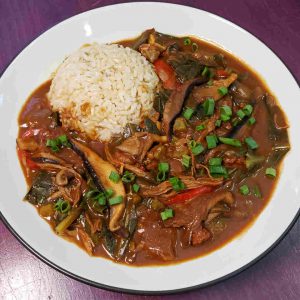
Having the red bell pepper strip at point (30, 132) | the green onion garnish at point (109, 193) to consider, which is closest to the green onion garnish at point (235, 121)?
the green onion garnish at point (109, 193)

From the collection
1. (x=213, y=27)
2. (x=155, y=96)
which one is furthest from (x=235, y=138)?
(x=213, y=27)

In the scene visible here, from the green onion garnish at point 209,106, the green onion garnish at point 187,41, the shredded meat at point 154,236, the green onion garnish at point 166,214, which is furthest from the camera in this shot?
the green onion garnish at point 187,41

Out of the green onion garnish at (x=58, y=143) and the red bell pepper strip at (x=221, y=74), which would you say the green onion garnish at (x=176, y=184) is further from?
the red bell pepper strip at (x=221, y=74)

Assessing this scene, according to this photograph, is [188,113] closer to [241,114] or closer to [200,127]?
[200,127]

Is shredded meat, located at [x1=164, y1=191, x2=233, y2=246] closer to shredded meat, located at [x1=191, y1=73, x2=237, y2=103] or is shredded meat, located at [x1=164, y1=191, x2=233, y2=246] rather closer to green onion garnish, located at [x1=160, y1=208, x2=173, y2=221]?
green onion garnish, located at [x1=160, y1=208, x2=173, y2=221]

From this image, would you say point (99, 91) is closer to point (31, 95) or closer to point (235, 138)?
point (31, 95)

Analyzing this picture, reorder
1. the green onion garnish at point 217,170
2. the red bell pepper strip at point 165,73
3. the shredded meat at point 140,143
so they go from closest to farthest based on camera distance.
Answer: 1. the green onion garnish at point 217,170
2. the shredded meat at point 140,143
3. the red bell pepper strip at point 165,73

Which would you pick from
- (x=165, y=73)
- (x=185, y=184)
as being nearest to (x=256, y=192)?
(x=185, y=184)
